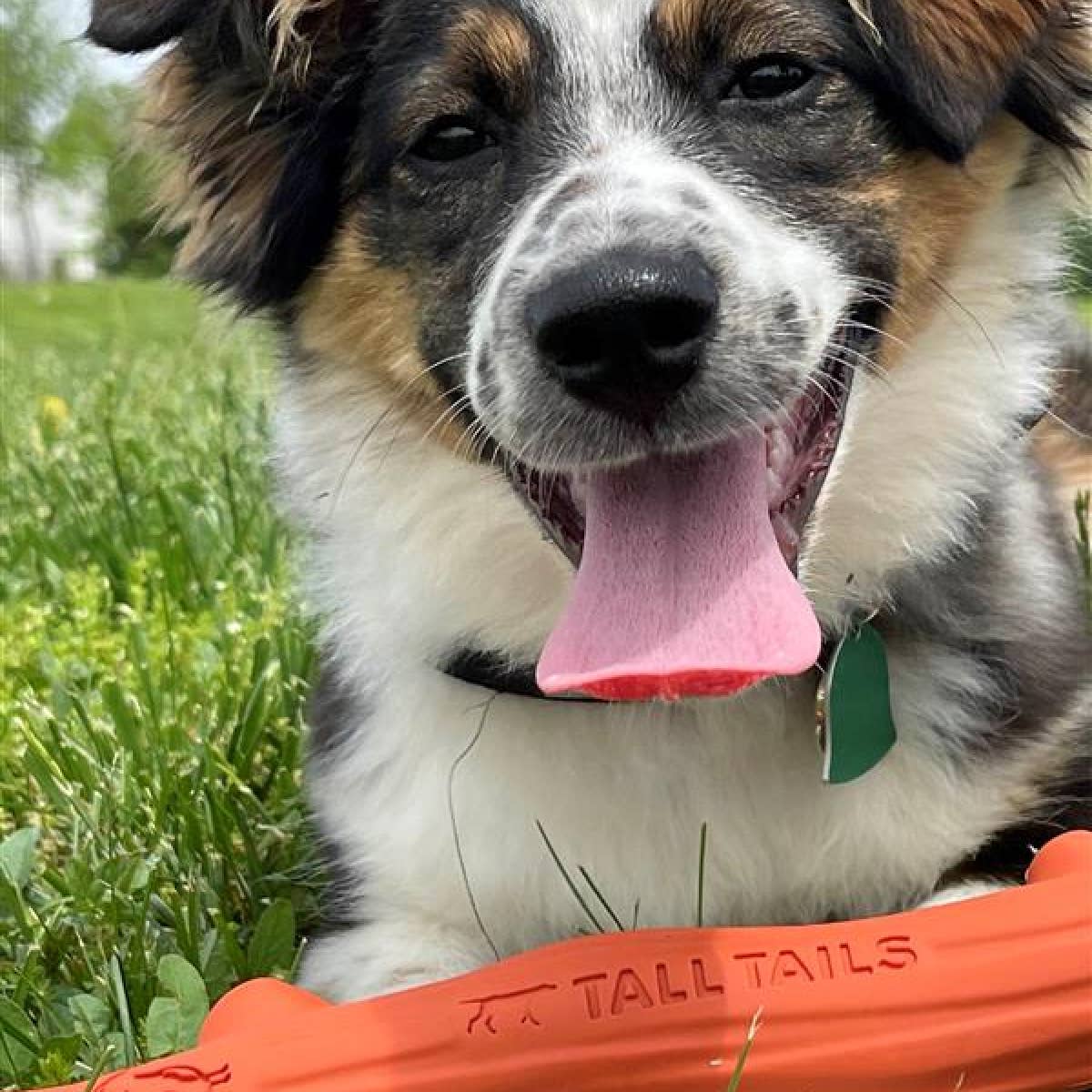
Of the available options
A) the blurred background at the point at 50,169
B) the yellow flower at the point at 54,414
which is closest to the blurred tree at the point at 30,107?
the blurred background at the point at 50,169

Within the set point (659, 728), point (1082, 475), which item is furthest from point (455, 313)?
point (1082, 475)

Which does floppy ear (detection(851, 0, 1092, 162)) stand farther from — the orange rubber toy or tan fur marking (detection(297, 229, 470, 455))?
the orange rubber toy

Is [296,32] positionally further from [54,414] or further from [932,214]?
[54,414]

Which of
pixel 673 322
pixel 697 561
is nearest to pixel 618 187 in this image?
pixel 673 322

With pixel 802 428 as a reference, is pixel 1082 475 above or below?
below

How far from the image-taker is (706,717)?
7.88 ft

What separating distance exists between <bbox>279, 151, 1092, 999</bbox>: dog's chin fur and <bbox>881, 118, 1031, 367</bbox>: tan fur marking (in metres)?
0.03

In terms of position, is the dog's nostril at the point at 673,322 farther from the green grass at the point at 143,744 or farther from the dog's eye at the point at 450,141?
the green grass at the point at 143,744

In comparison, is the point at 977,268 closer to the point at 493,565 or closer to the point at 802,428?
the point at 802,428

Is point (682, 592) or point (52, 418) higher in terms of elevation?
point (682, 592)

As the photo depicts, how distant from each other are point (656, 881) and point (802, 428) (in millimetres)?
707

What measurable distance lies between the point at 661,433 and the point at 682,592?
0.73 ft

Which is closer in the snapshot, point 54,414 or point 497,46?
point 497,46

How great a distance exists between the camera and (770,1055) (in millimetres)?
1787
